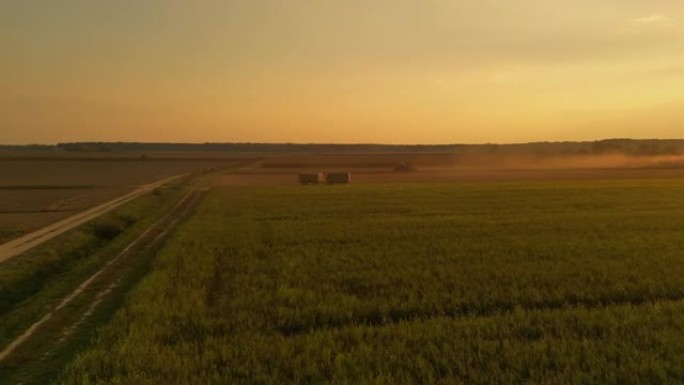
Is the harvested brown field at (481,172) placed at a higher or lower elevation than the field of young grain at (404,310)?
lower

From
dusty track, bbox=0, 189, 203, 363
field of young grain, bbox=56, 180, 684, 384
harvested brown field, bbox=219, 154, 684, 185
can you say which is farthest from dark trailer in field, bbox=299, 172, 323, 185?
field of young grain, bbox=56, 180, 684, 384

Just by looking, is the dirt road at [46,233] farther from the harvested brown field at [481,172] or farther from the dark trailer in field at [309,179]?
the harvested brown field at [481,172]

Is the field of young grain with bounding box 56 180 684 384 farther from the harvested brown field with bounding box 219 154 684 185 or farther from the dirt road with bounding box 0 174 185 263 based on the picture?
the harvested brown field with bounding box 219 154 684 185

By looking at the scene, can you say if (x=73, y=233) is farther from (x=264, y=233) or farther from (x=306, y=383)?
(x=306, y=383)

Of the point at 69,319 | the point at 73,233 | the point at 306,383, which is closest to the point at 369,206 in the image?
the point at 73,233

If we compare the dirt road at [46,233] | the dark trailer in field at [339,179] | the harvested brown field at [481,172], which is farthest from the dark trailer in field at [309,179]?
the dirt road at [46,233]
